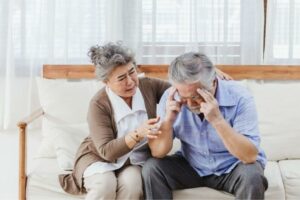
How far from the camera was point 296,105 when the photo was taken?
275cm

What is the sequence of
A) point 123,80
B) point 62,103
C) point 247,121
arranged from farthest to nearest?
1. point 62,103
2. point 123,80
3. point 247,121

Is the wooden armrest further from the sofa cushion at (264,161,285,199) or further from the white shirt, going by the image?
the sofa cushion at (264,161,285,199)

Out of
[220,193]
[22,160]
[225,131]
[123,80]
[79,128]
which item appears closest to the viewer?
[225,131]

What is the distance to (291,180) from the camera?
231 cm

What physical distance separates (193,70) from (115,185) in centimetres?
64

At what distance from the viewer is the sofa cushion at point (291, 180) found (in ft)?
7.45

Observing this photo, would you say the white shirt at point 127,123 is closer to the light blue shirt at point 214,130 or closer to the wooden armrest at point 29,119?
the light blue shirt at point 214,130

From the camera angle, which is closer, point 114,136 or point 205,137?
point 205,137

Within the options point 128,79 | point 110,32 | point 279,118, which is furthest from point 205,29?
point 128,79

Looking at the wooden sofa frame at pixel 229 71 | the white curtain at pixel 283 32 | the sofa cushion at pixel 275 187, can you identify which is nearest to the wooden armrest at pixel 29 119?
the wooden sofa frame at pixel 229 71

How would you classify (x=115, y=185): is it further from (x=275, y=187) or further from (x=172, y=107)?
(x=275, y=187)

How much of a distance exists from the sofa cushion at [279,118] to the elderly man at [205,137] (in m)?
0.53

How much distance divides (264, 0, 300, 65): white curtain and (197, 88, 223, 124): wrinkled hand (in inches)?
48.9

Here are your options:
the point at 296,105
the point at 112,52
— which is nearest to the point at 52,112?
the point at 112,52
